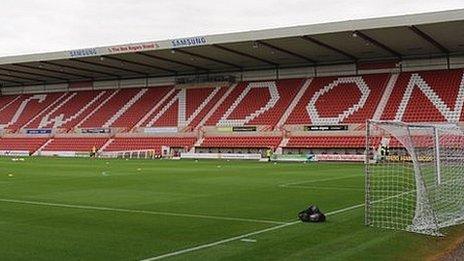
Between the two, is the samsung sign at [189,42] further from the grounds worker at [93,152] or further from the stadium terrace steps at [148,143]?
the grounds worker at [93,152]

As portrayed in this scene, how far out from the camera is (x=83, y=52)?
158ft

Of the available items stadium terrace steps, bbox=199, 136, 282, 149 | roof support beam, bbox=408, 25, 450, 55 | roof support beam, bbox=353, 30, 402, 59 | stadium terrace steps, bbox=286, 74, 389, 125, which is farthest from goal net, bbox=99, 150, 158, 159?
roof support beam, bbox=408, 25, 450, 55

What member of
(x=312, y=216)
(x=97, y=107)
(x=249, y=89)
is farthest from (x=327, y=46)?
(x=312, y=216)

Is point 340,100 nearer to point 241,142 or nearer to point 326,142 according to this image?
point 326,142

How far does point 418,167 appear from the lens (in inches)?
430

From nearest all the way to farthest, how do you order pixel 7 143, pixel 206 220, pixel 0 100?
pixel 206 220 < pixel 7 143 < pixel 0 100

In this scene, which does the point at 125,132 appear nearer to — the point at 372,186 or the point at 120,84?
the point at 120,84

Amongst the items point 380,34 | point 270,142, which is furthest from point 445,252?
point 270,142

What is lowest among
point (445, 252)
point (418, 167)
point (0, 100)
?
point (445, 252)

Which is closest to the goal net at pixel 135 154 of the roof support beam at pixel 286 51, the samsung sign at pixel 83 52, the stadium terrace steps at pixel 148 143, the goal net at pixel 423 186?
the stadium terrace steps at pixel 148 143

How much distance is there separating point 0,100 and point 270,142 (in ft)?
129

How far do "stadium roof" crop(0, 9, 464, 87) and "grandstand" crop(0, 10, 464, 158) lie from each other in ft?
0.29

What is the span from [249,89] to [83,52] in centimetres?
1546

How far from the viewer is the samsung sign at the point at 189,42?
42.3 metres
